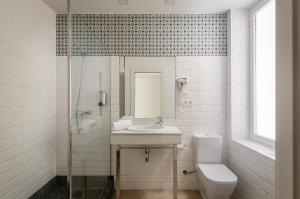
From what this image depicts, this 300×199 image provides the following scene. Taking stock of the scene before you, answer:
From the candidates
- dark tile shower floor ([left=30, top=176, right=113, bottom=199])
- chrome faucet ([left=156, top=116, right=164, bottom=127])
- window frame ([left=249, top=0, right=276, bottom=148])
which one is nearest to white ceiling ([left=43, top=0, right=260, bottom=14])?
window frame ([left=249, top=0, right=276, bottom=148])

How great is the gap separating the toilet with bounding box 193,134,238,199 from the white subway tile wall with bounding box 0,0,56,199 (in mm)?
1887

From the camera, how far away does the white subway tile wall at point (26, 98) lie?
6.21ft

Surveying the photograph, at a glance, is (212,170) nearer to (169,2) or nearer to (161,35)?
(161,35)

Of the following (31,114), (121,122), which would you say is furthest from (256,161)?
(31,114)

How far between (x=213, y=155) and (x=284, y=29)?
2430mm

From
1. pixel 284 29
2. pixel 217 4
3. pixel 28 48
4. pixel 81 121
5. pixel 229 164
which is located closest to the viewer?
pixel 284 29

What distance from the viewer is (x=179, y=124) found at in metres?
2.87

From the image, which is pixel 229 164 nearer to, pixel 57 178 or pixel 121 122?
pixel 121 122

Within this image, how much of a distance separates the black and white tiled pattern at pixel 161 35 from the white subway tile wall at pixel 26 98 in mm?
391

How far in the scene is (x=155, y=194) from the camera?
272 centimetres

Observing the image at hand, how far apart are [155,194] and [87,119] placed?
4.65 feet

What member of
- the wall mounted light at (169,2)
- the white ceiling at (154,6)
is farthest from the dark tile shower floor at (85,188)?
the wall mounted light at (169,2)

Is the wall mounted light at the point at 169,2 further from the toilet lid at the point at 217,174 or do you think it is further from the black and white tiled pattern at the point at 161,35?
the toilet lid at the point at 217,174

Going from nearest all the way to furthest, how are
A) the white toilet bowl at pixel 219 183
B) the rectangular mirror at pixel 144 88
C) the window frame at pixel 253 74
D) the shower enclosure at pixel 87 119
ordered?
1. the shower enclosure at pixel 87 119
2. the white toilet bowl at pixel 219 183
3. the window frame at pixel 253 74
4. the rectangular mirror at pixel 144 88
